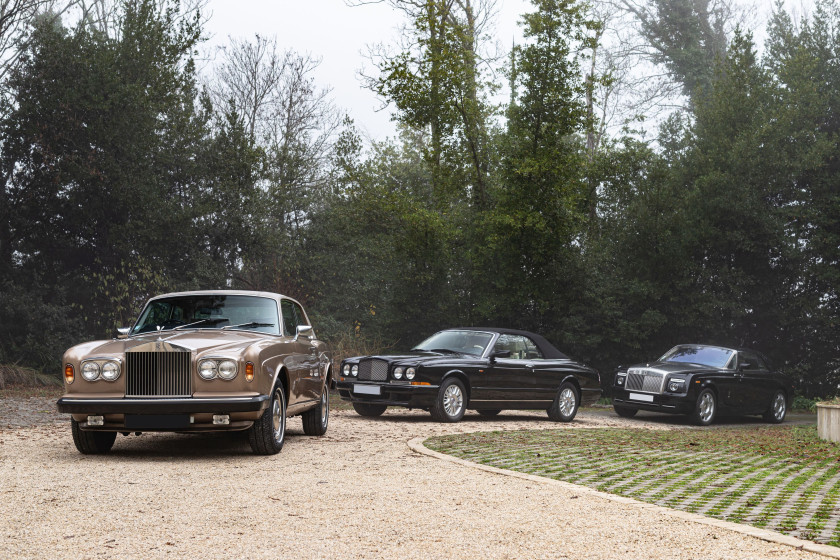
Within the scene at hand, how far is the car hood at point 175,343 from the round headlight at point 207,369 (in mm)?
139

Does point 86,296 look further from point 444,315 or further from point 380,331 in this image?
point 444,315

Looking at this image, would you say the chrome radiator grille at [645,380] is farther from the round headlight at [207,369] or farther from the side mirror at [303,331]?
the round headlight at [207,369]

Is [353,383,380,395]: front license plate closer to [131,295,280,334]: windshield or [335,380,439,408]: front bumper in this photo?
[335,380,439,408]: front bumper

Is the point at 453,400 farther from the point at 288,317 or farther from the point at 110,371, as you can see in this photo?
the point at 110,371

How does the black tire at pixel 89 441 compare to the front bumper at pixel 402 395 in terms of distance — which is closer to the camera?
the black tire at pixel 89 441

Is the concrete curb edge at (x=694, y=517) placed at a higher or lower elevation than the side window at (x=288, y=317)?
lower

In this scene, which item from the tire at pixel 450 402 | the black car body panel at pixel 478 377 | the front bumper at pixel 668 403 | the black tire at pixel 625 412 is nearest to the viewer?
the black car body panel at pixel 478 377

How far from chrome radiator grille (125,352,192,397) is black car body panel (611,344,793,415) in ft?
36.3

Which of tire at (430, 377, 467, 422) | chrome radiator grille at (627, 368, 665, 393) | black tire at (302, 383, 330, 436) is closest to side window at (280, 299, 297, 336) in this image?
black tire at (302, 383, 330, 436)

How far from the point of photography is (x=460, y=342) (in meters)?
15.8

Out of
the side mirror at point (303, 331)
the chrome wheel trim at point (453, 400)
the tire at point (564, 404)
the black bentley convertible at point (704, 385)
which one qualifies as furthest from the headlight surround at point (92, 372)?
the black bentley convertible at point (704, 385)

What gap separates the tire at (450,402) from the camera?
14594 millimetres

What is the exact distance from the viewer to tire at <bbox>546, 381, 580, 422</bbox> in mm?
16516

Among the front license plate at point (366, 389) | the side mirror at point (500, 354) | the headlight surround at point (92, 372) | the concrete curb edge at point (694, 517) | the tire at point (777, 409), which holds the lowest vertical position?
the tire at point (777, 409)
